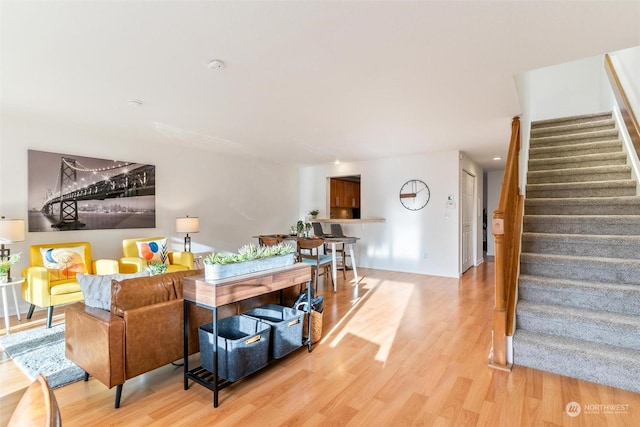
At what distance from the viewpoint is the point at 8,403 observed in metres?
1.99

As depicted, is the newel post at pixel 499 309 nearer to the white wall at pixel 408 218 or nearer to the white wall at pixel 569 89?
the white wall at pixel 408 218

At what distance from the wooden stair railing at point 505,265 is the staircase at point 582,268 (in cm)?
12

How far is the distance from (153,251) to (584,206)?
5.18m

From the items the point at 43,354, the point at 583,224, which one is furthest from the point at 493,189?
the point at 43,354

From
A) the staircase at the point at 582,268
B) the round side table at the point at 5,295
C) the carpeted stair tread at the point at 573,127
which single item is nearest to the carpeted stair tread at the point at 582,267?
the staircase at the point at 582,268

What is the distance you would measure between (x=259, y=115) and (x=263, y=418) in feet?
9.63

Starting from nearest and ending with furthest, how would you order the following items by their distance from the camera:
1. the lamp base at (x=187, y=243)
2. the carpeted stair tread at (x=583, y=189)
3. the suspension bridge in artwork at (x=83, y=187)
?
the carpeted stair tread at (x=583, y=189)
the suspension bridge in artwork at (x=83, y=187)
the lamp base at (x=187, y=243)

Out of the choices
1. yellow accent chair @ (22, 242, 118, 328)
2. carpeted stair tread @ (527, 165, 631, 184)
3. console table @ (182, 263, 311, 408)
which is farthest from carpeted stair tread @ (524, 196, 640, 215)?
yellow accent chair @ (22, 242, 118, 328)

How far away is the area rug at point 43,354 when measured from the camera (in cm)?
228

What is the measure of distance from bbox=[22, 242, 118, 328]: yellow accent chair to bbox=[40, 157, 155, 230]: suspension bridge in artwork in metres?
0.42

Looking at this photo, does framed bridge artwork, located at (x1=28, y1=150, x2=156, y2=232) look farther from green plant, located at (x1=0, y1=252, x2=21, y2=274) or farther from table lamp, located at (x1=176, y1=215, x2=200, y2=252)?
green plant, located at (x1=0, y1=252, x2=21, y2=274)

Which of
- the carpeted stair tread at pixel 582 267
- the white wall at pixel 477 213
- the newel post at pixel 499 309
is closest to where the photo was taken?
the newel post at pixel 499 309

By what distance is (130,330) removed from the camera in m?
1.89

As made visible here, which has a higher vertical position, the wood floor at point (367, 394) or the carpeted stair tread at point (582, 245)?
the carpeted stair tread at point (582, 245)
